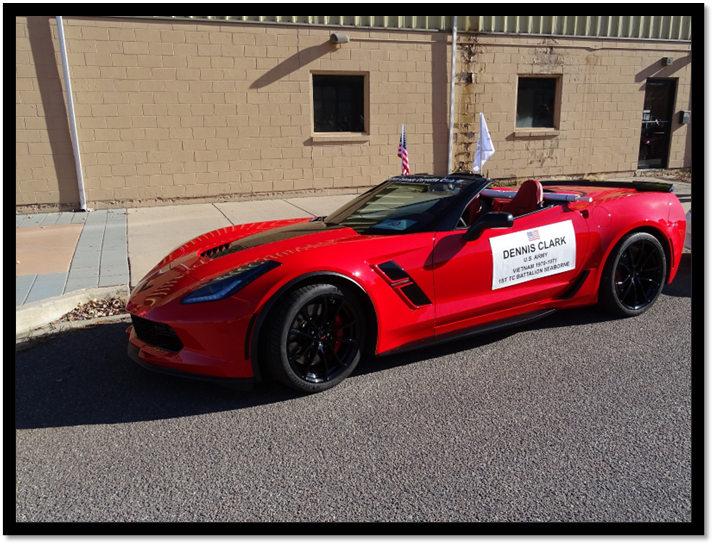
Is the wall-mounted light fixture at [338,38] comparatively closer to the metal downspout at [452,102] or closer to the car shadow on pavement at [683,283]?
the metal downspout at [452,102]

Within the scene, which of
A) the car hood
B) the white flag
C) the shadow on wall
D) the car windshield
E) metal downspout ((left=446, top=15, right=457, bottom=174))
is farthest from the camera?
metal downspout ((left=446, top=15, right=457, bottom=174))

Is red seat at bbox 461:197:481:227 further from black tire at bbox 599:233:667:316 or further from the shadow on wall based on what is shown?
the shadow on wall

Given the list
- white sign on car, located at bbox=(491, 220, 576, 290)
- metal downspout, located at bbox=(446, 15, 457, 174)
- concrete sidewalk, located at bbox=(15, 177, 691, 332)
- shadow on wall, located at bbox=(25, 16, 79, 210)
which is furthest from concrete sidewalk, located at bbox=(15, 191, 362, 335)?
white sign on car, located at bbox=(491, 220, 576, 290)

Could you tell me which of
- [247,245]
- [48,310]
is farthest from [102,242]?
[247,245]

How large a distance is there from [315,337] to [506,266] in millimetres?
1535

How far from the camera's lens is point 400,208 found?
13.6ft

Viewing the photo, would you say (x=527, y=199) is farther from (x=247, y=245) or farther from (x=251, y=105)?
(x=251, y=105)

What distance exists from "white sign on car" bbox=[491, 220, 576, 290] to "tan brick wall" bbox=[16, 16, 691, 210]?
7852 mm

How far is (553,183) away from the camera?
5438 millimetres

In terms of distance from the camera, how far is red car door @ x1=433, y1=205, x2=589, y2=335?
373cm

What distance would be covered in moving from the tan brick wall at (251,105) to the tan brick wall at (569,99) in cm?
4

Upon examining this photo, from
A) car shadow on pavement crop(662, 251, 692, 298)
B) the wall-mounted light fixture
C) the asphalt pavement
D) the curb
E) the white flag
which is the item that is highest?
the wall-mounted light fixture

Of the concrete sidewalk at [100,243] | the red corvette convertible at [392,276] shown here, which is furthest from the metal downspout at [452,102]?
the red corvette convertible at [392,276]

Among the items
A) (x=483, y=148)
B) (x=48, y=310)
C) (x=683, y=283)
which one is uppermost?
(x=483, y=148)
